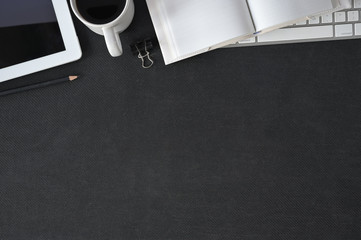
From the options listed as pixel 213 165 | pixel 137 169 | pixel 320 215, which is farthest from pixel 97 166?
pixel 320 215

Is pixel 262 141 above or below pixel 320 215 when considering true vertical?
above

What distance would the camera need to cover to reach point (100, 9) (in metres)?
0.54

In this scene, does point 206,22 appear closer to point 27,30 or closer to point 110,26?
point 110,26

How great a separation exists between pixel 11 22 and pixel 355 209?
644mm

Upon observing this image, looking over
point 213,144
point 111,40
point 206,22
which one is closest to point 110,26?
point 111,40

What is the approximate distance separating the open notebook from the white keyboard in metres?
0.03

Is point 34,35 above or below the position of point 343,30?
above

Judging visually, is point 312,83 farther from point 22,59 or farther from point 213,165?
point 22,59

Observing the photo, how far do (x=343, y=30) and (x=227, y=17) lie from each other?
0.21 metres

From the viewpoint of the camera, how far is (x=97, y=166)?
63cm

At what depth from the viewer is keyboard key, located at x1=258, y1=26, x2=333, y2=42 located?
612 mm

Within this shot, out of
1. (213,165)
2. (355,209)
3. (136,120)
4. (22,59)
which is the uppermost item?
(22,59)

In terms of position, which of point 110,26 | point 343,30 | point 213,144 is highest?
point 110,26

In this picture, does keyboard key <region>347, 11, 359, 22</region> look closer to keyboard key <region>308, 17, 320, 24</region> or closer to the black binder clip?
keyboard key <region>308, 17, 320, 24</region>
